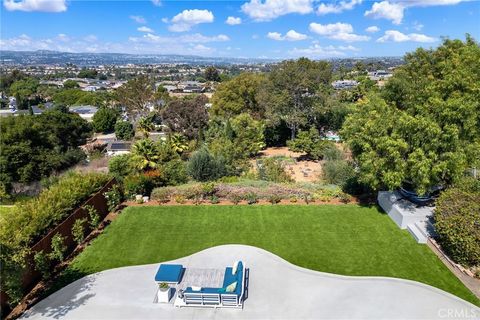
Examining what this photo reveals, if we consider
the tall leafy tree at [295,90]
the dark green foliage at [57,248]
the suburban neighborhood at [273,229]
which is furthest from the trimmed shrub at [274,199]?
the tall leafy tree at [295,90]

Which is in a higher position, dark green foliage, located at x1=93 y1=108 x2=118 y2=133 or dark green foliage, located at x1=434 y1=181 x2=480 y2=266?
dark green foliage, located at x1=434 y1=181 x2=480 y2=266

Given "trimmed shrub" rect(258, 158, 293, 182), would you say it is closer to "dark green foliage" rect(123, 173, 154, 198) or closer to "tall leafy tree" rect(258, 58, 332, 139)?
"dark green foliage" rect(123, 173, 154, 198)

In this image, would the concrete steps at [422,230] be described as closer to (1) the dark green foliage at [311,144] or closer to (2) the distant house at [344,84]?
(1) the dark green foliage at [311,144]

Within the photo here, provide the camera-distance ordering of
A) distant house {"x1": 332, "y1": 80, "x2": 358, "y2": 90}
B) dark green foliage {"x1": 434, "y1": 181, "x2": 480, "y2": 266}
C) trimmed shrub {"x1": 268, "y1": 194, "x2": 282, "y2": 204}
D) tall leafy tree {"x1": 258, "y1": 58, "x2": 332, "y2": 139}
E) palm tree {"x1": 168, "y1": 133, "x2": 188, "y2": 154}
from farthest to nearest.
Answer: distant house {"x1": 332, "y1": 80, "x2": 358, "y2": 90}
tall leafy tree {"x1": 258, "y1": 58, "x2": 332, "y2": 139}
palm tree {"x1": 168, "y1": 133, "x2": 188, "y2": 154}
trimmed shrub {"x1": 268, "y1": 194, "x2": 282, "y2": 204}
dark green foliage {"x1": 434, "y1": 181, "x2": 480, "y2": 266}

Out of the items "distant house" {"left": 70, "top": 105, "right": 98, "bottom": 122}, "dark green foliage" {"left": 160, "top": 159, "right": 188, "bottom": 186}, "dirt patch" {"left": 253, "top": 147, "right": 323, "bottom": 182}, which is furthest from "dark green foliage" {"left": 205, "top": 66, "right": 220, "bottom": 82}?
"dark green foliage" {"left": 160, "top": 159, "right": 188, "bottom": 186}

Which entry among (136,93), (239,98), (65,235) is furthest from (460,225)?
(136,93)

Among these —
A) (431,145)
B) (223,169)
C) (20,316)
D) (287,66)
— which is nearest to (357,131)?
(431,145)

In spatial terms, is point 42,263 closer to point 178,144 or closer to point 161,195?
point 161,195
